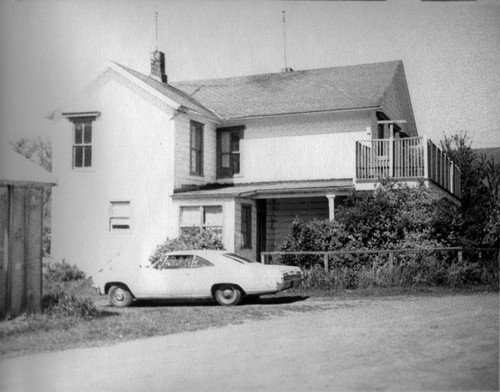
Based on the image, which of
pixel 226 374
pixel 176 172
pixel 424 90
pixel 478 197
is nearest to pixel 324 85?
pixel 176 172

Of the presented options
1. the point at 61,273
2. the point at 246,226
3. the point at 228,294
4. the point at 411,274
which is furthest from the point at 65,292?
the point at 246,226

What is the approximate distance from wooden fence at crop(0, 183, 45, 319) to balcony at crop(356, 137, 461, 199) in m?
8.93

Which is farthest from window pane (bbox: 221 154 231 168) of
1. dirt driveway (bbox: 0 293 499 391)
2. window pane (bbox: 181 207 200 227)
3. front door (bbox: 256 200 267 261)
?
dirt driveway (bbox: 0 293 499 391)

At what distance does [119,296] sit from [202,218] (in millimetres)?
5959

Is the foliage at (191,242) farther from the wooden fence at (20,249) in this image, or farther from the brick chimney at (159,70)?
the brick chimney at (159,70)

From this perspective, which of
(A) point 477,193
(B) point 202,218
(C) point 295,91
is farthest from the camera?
(C) point 295,91

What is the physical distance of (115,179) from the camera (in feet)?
37.6

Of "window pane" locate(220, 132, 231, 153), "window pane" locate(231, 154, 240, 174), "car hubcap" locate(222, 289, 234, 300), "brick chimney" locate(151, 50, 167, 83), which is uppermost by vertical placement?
"brick chimney" locate(151, 50, 167, 83)

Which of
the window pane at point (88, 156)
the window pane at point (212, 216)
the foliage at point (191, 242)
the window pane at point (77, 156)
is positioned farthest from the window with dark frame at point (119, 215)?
the window pane at point (212, 216)

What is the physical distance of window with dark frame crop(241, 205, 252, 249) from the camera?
18.1m

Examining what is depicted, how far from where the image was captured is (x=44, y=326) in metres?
8.55

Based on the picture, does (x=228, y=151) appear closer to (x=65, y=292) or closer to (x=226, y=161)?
(x=226, y=161)

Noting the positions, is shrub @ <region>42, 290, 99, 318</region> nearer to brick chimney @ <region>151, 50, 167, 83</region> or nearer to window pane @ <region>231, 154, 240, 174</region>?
window pane @ <region>231, 154, 240, 174</region>

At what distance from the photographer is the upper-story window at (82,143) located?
43.2 ft
